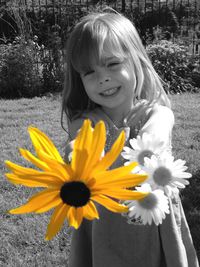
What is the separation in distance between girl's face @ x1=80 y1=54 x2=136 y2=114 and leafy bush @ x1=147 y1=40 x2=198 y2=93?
249 inches

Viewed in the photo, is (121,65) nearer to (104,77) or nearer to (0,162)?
(104,77)

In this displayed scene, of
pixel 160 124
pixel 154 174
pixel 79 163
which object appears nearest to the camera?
pixel 79 163

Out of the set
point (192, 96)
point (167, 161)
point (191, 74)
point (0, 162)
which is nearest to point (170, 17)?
point (191, 74)

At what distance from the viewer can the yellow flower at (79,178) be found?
2.30 feet

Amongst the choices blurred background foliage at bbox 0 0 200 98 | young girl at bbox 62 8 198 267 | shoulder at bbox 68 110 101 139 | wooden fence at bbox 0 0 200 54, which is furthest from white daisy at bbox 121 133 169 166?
wooden fence at bbox 0 0 200 54

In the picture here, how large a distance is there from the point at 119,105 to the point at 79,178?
4.04 ft

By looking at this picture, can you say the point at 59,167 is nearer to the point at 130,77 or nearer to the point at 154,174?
the point at 154,174

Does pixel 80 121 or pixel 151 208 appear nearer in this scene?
pixel 151 208

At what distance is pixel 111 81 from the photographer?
1.69 metres

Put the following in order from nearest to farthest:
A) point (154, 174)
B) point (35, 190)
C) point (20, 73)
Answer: point (154, 174) → point (35, 190) → point (20, 73)

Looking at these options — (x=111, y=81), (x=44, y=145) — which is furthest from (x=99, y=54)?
(x=44, y=145)

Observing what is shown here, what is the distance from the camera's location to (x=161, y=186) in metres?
0.86

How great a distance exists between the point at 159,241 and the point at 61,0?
8.30m

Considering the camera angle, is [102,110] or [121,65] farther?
[102,110]
